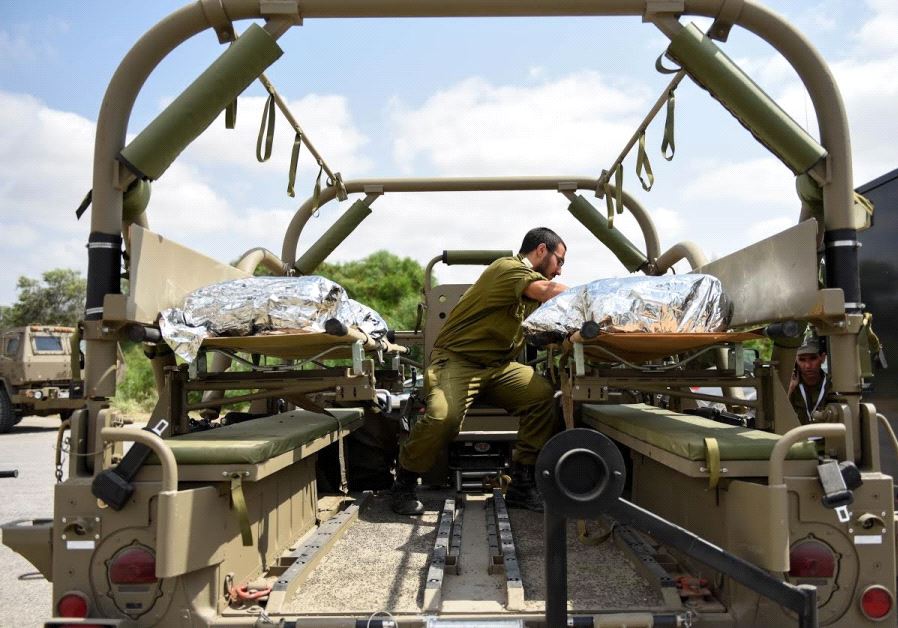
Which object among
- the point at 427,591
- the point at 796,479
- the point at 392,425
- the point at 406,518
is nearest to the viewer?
the point at 796,479

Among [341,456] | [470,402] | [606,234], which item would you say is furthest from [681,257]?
[341,456]

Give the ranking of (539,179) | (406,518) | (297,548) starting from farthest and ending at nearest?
(539,179) → (406,518) → (297,548)

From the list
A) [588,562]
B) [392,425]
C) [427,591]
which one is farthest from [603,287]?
[392,425]

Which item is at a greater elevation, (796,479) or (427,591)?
(796,479)

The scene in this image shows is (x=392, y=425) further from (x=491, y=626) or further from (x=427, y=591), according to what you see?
(x=491, y=626)

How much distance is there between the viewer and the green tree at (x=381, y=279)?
2283 centimetres

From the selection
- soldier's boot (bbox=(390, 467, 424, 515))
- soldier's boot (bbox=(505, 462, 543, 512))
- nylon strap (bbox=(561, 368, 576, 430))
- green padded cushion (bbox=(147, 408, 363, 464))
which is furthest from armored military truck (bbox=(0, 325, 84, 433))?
nylon strap (bbox=(561, 368, 576, 430))

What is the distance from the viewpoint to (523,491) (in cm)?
A: 441

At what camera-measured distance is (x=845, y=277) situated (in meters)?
2.85

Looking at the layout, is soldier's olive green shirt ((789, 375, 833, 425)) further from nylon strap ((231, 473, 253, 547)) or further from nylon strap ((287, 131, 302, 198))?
nylon strap ((231, 473, 253, 547))

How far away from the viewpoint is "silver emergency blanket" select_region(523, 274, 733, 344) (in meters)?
3.20

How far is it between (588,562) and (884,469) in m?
3.44

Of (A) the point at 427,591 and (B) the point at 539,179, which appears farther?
(B) the point at 539,179

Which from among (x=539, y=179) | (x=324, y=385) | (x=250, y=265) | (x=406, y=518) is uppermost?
(x=539, y=179)
